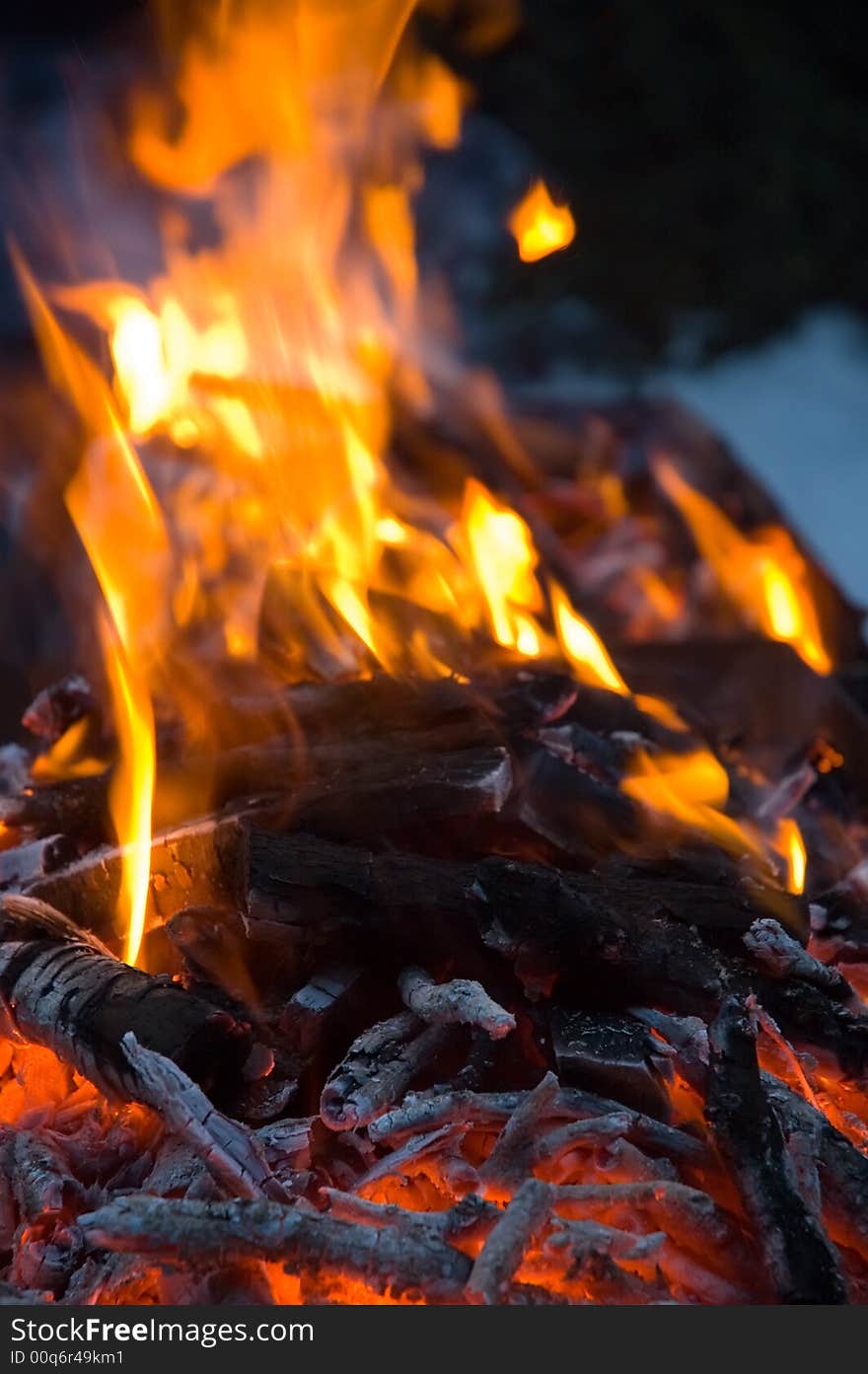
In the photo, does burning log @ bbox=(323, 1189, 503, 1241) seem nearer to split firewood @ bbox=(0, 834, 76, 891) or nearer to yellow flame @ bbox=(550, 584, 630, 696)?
split firewood @ bbox=(0, 834, 76, 891)

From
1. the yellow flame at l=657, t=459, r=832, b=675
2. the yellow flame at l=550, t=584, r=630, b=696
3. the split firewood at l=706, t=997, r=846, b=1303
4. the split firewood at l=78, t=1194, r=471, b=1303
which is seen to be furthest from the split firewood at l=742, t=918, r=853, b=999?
the yellow flame at l=657, t=459, r=832, b=675

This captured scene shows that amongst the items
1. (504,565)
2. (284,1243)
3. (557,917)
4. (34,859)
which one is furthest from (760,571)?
(284,1243)

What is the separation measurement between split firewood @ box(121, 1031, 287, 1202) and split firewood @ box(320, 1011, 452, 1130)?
130 millimetres

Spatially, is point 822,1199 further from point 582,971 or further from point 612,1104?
point 582,971

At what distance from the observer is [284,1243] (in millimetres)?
1342

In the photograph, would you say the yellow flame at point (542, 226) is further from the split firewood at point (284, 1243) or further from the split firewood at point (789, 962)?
the split firewood at point (284, 1243)

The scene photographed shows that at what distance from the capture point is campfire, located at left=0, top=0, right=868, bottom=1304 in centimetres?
148

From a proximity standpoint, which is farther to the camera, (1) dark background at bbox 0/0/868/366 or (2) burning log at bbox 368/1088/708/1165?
(1) dark background at bbox 0/0/868/366

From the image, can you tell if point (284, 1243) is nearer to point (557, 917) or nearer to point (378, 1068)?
point (378, 1068)

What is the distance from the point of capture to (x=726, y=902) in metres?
2.01

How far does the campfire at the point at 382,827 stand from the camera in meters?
1.48

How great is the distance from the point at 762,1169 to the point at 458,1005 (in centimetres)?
50

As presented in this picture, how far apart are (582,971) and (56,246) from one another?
3.91 m

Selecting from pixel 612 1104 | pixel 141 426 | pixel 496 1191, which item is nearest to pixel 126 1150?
pixel 496 1191
